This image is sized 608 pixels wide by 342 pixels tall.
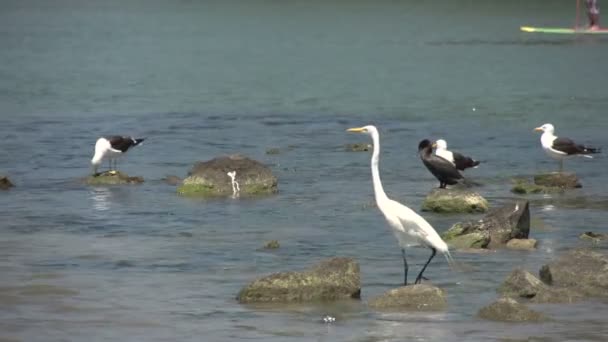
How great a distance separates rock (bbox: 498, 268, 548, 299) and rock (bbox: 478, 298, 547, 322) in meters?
1.08

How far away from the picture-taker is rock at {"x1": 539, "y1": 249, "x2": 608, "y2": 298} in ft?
67.4

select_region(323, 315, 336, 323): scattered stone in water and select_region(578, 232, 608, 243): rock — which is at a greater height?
select_region(323, 315, 336, 323): scattered stone in water

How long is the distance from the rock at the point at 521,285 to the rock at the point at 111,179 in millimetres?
12793

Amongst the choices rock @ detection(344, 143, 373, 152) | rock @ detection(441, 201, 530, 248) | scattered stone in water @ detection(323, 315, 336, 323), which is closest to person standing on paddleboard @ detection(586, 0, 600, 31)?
rock @ detection(344, 143, 373, 152)

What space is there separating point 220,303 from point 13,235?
6.60 meters

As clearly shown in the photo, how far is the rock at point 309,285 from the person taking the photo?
20.2 meters

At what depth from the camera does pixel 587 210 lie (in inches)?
1098

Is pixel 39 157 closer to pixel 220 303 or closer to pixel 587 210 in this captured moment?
pixel 587 210

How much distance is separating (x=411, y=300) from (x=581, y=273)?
2.47 metres

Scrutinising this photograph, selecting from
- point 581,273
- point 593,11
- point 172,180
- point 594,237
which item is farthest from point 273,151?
point 593,11

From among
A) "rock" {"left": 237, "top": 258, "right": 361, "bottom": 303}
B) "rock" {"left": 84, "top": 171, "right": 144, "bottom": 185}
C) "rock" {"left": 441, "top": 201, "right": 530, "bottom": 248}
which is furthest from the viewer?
"rock" {"left": 84, "top": 171, "right": 144, "bottom": 185}

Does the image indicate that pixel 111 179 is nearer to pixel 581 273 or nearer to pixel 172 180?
pixel 172 180

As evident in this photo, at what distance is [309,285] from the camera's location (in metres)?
20.2

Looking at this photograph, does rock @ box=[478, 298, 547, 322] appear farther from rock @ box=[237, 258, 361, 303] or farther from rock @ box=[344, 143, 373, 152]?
rock @ box=[344, 143, 373, 152]
